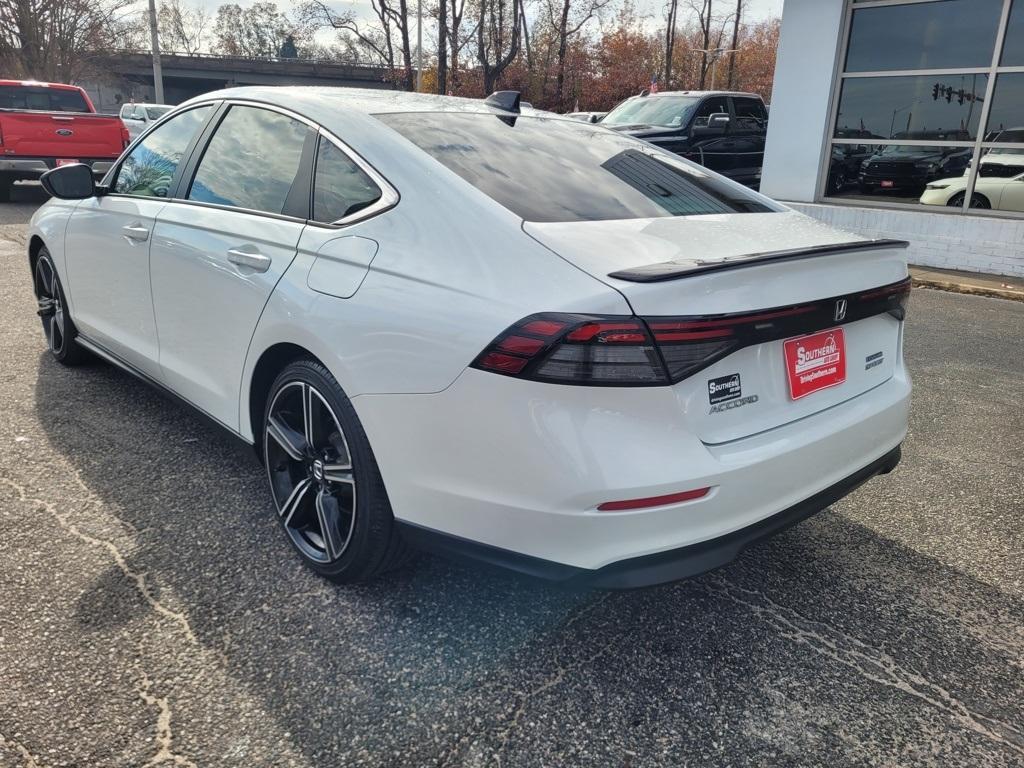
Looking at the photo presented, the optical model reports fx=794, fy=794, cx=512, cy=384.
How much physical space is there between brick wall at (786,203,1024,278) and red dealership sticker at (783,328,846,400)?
7594 millimetres

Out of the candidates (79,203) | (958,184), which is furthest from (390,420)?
(958,184)

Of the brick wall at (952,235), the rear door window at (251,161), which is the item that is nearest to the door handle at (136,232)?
the rear door window at (251,161)

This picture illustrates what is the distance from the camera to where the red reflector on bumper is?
1.88 metres

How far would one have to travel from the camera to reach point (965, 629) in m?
2.50

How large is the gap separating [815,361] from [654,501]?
725 mm

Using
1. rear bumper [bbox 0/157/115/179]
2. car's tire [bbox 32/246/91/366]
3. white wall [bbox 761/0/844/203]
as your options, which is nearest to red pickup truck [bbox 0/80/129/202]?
rear bumper [bbox 0/157/115/179]

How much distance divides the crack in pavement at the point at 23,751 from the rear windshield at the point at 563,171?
1.82 metres

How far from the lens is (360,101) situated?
9.32 feet

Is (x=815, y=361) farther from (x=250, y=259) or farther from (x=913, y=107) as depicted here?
(x=913, y=107)

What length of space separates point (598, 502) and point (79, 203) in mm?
3568

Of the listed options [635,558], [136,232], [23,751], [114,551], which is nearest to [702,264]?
[635,558]

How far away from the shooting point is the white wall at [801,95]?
10.4 metres

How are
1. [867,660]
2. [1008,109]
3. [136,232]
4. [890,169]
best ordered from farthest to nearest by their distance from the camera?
[890,169] < [1008,109] < [136,232] < [867,660]

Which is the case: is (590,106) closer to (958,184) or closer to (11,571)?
(958,184)
